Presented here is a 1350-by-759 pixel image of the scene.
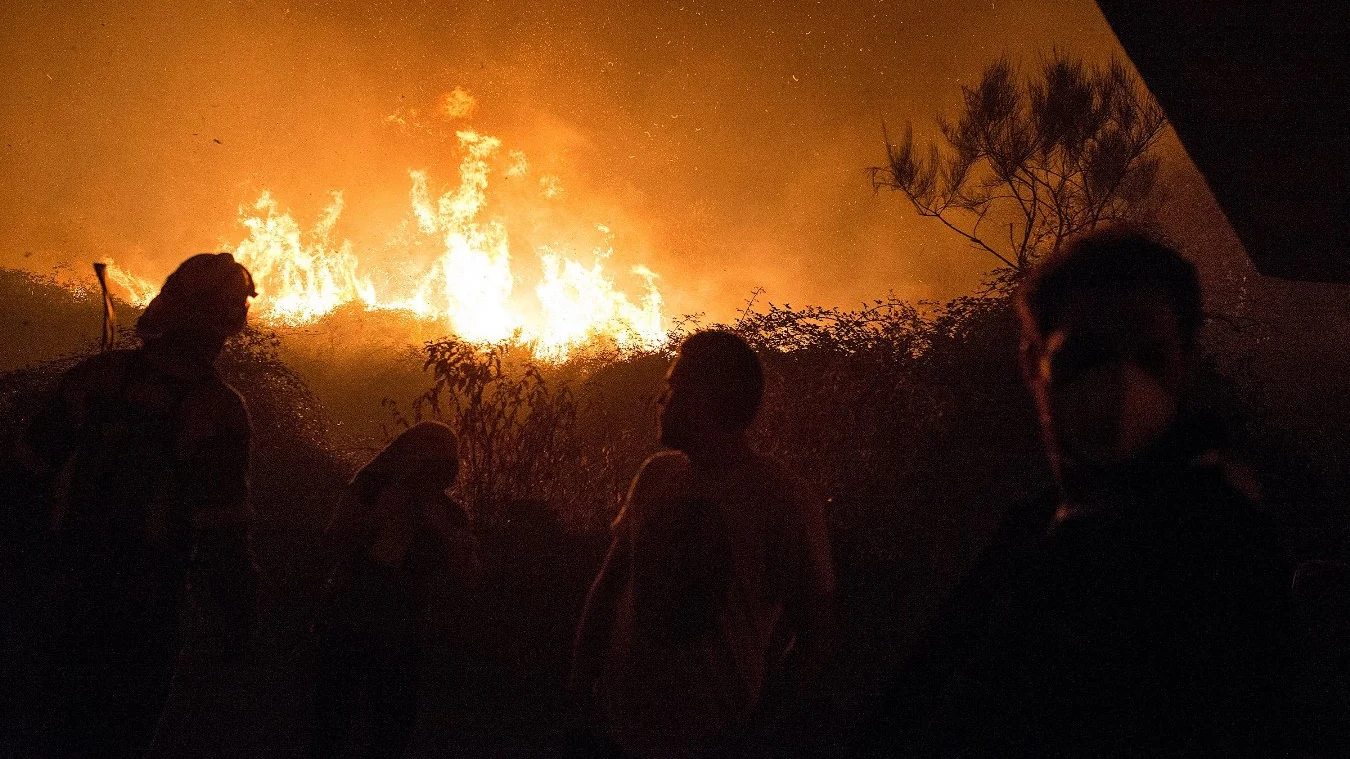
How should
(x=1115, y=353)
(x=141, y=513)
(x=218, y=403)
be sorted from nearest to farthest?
(x=1115, y=353) → (x=141, y=513) → (x=218, y=403)

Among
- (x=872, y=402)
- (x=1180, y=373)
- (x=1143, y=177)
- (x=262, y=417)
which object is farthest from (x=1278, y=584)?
(x=262, y=417)

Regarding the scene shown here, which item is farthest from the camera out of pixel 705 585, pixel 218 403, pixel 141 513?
pixel 218 403

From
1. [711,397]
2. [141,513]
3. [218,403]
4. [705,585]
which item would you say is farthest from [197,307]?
[705,585]

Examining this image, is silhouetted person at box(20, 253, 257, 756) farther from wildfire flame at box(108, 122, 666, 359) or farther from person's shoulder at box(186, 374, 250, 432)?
wildfire flame at box(108, 122, 666, 359)

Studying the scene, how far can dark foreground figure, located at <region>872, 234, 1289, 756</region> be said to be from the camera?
1014mm

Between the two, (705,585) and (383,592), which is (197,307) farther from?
(705,585)

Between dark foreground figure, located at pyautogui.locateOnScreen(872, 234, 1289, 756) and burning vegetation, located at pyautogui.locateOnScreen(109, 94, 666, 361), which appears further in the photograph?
burning vegetation, located at pyautogui.locateOnScreen(109, 94, 666, 361)

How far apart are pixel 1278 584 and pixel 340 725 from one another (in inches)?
158

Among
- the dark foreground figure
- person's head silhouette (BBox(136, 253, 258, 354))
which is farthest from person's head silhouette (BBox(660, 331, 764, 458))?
person's head silhouette (BBox(136, 253, 258, 354))

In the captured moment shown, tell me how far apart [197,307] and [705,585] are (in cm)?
199

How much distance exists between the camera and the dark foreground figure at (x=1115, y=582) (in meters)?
1.01

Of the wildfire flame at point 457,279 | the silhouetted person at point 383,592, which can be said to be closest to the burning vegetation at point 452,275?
the wildfire flame at point 457,279

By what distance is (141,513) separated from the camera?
101 inches

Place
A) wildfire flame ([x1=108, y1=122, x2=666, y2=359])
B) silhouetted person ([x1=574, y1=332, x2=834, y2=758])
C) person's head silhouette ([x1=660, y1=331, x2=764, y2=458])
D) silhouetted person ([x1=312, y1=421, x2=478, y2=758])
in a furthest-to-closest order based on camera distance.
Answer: wildfire flame ([x1=108, y1=122, x2=666, y2=359]) < silhouetted person ([x1=312, y1=421, x2=478, y2=758]) < person's head silhouette ([x1=660, y1=331, x2=764, y2=458]) < silhouetted person ([x1=574, y1=332, x2=834, y2=758])
